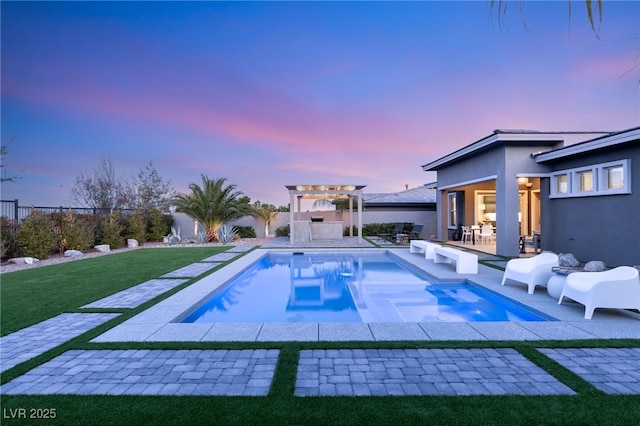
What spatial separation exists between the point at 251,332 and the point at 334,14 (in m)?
13.1

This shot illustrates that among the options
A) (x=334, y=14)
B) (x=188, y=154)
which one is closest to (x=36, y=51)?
(x=188, y=154)

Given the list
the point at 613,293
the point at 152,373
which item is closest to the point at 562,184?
the point at 613,293

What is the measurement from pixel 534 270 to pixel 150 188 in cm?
2640

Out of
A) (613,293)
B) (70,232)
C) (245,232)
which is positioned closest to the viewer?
(613,293)

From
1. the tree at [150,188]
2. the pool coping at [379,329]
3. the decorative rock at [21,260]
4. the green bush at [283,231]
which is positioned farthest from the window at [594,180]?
Answer: the tree at [150,188]

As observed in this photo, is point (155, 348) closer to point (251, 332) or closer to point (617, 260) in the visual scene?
point (251, 332)

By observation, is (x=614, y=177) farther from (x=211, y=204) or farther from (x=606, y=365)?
(x=211, y=204)

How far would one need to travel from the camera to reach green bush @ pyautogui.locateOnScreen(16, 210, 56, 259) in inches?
463

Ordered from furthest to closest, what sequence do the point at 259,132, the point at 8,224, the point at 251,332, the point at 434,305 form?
the point at 259,132, the point at 8,224, the point at 434,305, the point at 251,332

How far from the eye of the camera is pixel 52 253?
13555mm

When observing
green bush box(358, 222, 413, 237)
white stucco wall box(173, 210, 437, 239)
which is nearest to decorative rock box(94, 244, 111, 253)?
white stucco wall box(173, 210, 437, 239)

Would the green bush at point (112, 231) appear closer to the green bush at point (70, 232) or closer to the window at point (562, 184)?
the green bush at point (70, 232)

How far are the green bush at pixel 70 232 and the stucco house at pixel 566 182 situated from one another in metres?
17.2

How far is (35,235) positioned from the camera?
11992 mm
